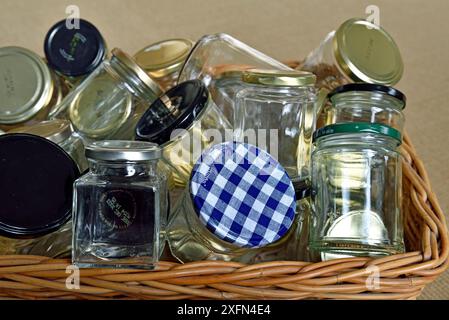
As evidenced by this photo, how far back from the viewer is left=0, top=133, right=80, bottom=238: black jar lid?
0.77 m

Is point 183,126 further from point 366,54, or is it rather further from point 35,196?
point 366,54

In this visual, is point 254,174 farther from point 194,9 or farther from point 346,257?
point 194,9

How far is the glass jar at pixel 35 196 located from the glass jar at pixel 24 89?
21 centimetres

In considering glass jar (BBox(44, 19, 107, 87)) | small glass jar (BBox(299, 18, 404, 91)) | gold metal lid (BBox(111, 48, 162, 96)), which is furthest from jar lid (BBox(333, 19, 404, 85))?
glass jar (BBox(44, 19, 107, 87))

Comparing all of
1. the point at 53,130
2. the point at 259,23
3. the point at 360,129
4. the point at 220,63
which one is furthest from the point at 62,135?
the point at 259,23

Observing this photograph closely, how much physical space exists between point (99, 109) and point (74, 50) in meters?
0.15

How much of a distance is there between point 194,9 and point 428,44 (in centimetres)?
66

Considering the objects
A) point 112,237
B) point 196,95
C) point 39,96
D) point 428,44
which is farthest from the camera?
point 428,44

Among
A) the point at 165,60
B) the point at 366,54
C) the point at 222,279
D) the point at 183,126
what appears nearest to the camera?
the point at 222,279

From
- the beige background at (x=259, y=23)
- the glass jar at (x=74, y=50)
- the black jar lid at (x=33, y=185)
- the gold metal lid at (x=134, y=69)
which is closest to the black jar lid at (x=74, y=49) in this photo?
the glass jar at (x=74, y=50)

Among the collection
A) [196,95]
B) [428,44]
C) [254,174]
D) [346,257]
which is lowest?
[346,257]

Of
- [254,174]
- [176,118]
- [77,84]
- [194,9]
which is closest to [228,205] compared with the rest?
[254,174]

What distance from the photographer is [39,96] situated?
3.39 ft

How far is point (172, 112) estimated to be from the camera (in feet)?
2.89
